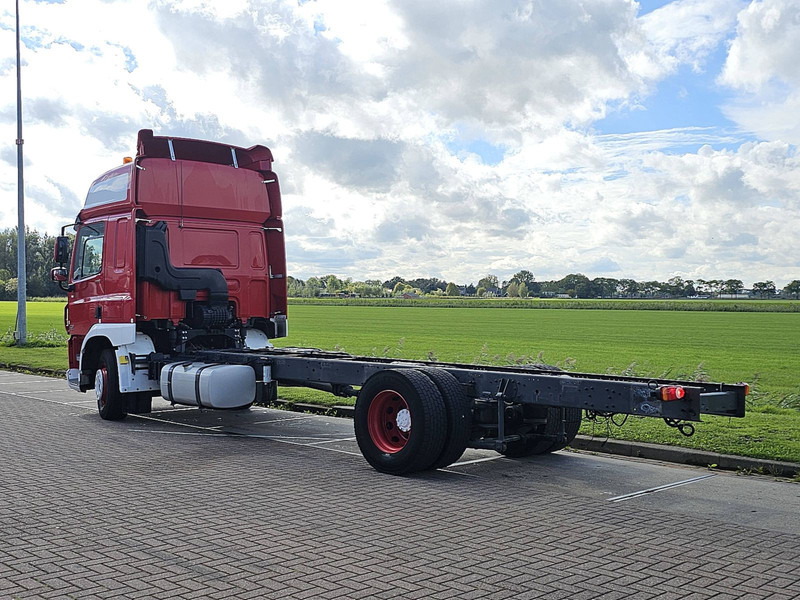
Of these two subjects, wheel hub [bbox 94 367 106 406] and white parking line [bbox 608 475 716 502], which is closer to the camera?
white parking line [bbox 608 475 716 502]

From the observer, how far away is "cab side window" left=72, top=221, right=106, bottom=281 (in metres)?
12.9

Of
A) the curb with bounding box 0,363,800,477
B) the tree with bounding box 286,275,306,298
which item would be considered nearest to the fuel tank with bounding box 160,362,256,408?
the curb with bounding box 0,363,800,477

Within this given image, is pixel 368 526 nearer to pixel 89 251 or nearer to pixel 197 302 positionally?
pixel 197 302

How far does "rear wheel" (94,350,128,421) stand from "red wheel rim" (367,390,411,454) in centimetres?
509

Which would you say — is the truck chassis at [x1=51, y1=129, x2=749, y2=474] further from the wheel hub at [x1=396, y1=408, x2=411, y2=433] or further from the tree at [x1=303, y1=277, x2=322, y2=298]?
the tree at [x1=303, y1=277, x2=322, y2=298]

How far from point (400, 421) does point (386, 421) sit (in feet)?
1.21

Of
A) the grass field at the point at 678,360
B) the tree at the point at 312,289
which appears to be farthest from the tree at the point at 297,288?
the grass field at the point at 678,360

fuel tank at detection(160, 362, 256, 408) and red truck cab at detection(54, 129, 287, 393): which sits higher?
red truck cab at detection(54, 129, 287, 393)

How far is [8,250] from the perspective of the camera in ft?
418

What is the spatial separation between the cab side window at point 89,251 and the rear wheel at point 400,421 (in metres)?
5.68

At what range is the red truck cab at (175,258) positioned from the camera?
12.3m

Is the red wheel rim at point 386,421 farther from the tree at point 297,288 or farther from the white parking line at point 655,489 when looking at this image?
the tree at point 297,288

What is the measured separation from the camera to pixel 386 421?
9.09 m

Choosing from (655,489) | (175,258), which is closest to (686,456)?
(655,489)
